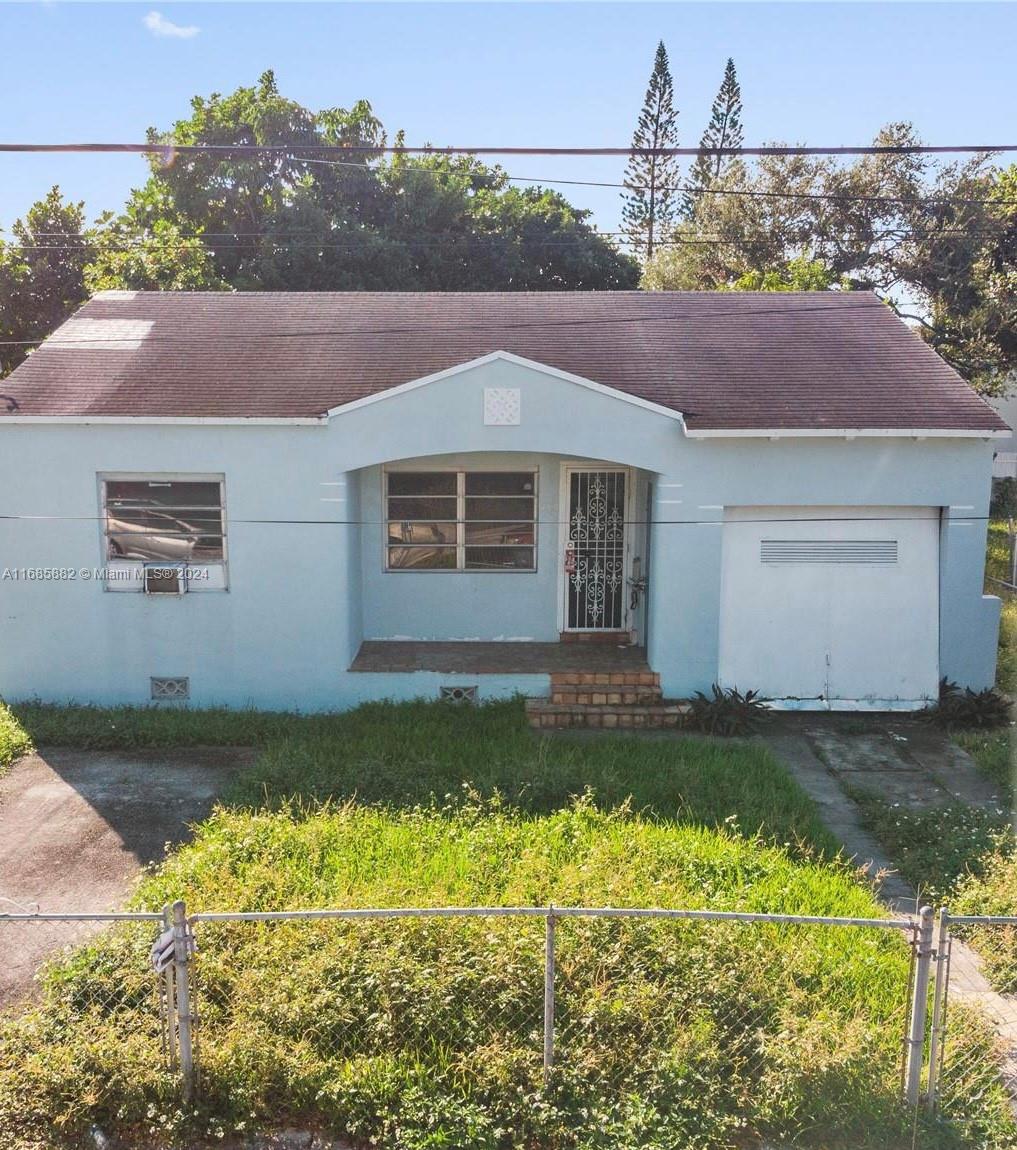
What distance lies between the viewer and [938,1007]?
4.68m

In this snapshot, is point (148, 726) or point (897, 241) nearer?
point (148, 726)

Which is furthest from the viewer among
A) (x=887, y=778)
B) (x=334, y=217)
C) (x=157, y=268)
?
(x=334, y=217)

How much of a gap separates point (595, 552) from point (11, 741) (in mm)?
6945

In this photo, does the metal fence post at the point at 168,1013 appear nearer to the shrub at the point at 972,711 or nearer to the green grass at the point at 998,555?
the shrub at the point at 972,711

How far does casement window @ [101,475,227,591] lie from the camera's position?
1114 centimetres

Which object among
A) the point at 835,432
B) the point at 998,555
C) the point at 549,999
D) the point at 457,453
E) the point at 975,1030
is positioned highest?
the point at 835,432

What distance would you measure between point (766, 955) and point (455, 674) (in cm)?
610

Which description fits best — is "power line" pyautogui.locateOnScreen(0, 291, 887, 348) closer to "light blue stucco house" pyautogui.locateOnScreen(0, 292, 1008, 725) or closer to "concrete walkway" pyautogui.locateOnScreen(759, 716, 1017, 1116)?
"light blue stucco house" pyautogui.locateOnScreen(0, 292, 1008, 725)

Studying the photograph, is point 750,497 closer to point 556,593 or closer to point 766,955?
point 556,593

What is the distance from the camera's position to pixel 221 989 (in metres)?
5.48

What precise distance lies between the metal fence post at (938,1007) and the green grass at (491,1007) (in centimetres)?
18

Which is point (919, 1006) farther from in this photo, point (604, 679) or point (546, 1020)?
point (604, 679)

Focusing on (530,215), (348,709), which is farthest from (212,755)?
(530,215)

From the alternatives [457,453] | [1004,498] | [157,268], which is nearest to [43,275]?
[157,268]
